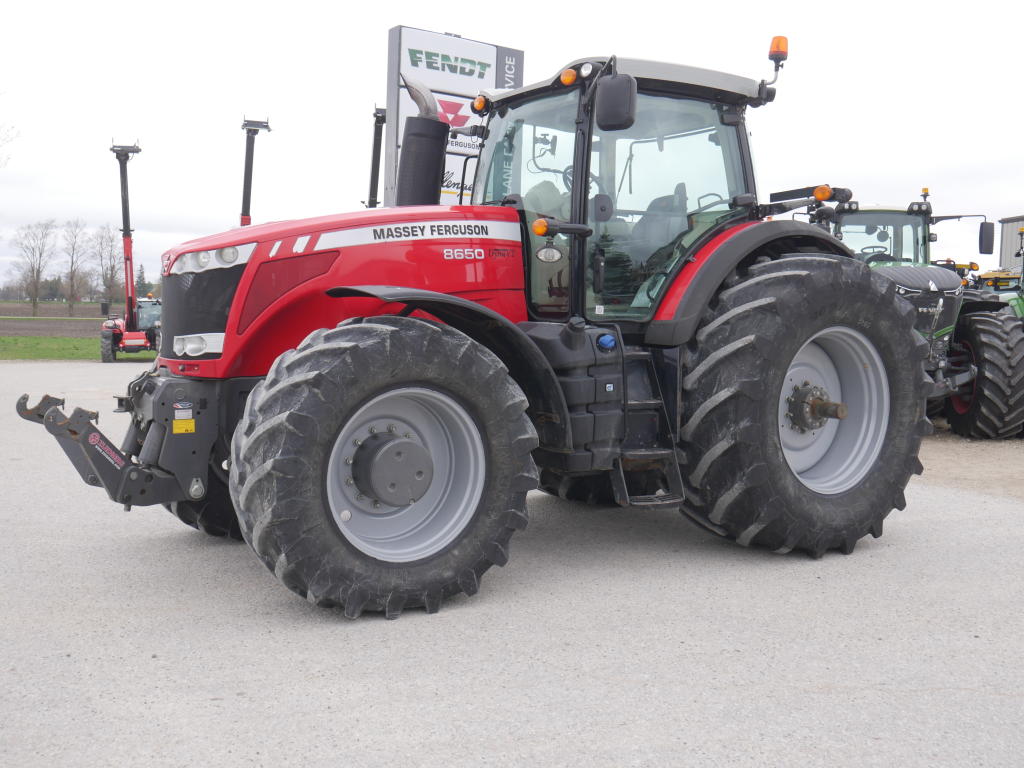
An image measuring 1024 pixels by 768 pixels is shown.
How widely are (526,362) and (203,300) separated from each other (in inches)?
58.1

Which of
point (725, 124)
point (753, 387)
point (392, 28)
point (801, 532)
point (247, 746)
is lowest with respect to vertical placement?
point (247, 746)

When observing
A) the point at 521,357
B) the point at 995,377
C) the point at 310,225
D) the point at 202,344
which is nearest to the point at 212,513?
the point at 202,344

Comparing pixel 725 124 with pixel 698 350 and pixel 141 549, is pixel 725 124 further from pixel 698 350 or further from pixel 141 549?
pixel 141 549

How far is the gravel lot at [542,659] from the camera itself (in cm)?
272

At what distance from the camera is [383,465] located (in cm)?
390

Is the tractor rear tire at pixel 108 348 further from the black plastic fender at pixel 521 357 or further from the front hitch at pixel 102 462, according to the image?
the black plastic fender at pixel 521 357

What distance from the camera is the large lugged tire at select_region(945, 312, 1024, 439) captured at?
9.18m

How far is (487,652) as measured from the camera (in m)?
3.45

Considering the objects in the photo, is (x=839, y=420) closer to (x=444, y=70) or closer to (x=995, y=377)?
(x=995, y=377)

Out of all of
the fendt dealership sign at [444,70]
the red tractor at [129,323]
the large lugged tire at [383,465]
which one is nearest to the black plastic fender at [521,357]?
the large lugged tire at [383,465]

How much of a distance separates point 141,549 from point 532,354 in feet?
7.76

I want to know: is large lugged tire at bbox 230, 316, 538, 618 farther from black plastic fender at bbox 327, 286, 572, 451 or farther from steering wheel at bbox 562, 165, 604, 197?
steering wheel at bbox 562, 165, 604, 197

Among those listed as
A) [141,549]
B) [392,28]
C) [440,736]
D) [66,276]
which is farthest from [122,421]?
[66,276]

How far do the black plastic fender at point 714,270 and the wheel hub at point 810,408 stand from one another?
739 mm
